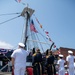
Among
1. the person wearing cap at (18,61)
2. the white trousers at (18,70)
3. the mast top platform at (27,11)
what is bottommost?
the white trousers at (18,70)

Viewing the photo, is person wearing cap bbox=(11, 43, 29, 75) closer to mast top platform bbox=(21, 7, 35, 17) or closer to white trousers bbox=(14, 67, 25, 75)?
white trousers bbox=(14, 67, 25, 75)

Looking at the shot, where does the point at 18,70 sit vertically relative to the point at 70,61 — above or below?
below

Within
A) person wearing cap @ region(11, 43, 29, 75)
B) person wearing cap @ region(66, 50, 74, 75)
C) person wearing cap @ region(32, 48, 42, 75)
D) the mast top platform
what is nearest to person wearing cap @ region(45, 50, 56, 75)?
person wearing cap @ region(32, 48, 42, 75)

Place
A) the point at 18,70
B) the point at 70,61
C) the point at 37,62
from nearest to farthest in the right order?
the point at 18,70 < the point at 37,62 < the point at 70,61

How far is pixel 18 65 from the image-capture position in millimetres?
8641

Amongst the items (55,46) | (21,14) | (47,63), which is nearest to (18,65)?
(47,63)

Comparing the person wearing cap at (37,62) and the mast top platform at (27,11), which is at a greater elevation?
the mast top platform at (27,11)

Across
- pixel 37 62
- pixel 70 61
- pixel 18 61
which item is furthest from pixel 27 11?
pixel 18 61

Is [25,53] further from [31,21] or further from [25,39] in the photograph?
[31,21]

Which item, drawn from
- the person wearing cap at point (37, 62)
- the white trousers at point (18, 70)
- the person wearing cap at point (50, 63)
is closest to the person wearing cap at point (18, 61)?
the white trousers at point (18, 70)

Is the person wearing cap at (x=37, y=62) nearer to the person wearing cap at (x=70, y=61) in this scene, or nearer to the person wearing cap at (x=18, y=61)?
the person wearing cap at (x=70, y=61)

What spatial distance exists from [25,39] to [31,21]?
4.27 m

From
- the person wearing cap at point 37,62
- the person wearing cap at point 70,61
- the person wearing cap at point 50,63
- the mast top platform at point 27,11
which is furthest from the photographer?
the mast top platform at point 27,11

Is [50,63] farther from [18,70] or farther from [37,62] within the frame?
[18,70]
